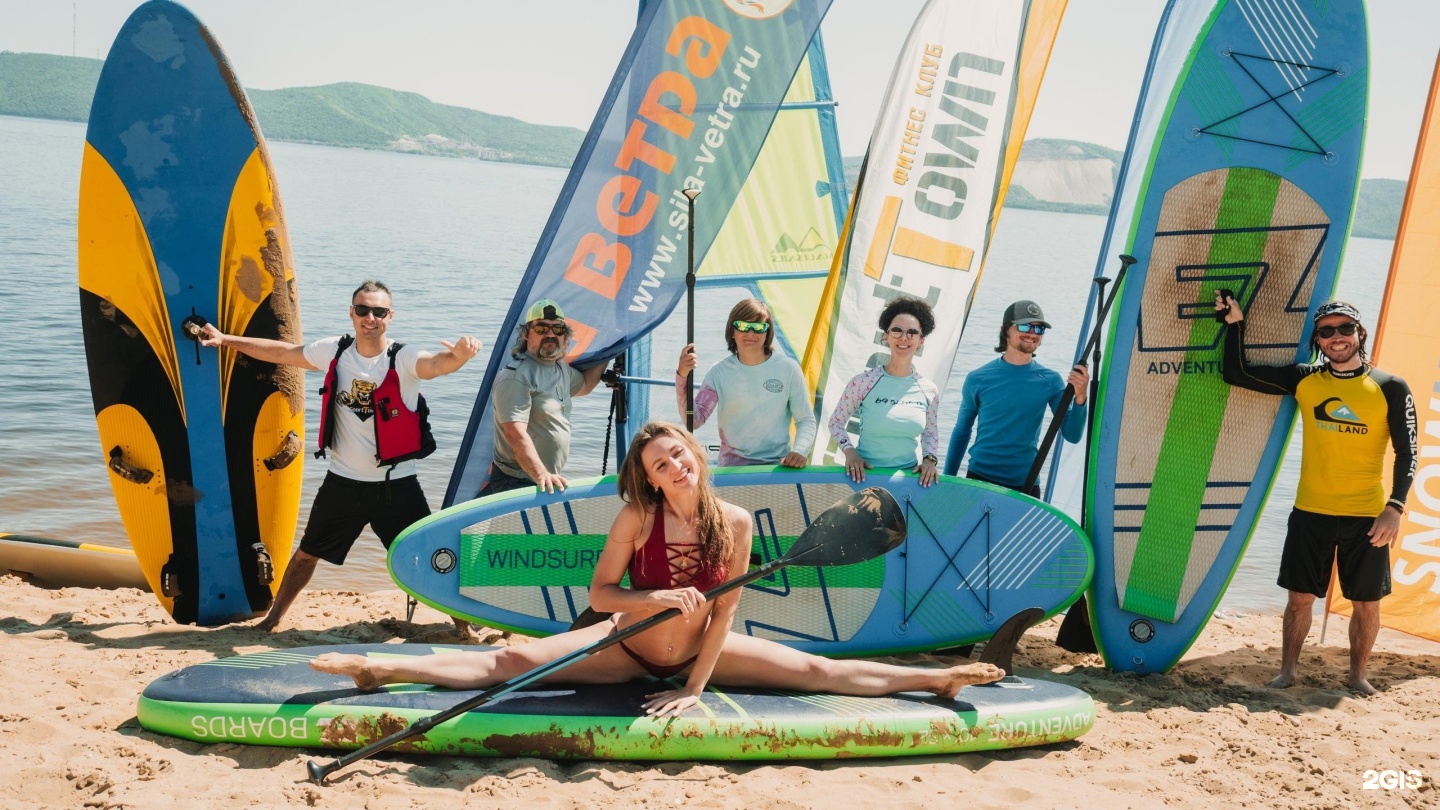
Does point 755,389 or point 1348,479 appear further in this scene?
point 755,389

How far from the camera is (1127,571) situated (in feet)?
15.7

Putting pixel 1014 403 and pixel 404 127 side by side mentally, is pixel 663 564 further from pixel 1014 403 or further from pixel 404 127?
pixel 404 127

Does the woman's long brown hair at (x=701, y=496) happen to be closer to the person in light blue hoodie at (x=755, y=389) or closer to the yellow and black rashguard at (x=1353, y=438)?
the person in light blue hoodie at (x=755, y=389)

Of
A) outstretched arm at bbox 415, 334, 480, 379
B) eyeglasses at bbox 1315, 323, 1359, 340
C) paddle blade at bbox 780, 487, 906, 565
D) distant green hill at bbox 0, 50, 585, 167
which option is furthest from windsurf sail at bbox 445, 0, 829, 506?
distant green hill at bbox 0, 50, 585, 167

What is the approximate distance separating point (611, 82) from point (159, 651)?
3.06m

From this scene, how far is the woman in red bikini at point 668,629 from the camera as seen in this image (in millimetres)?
3475

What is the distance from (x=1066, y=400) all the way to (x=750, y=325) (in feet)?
4.07

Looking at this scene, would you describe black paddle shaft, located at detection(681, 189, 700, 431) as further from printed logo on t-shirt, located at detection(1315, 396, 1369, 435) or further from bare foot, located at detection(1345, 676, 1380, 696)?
bare foot, located at detection(1345, 676, 1380, 696)

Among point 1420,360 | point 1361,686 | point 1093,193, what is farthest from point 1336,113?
point 1093,193

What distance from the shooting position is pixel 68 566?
207 inches

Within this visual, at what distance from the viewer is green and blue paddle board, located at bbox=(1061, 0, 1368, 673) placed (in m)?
4.76

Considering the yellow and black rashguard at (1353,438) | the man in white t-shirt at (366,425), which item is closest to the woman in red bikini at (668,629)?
the man in white t-shirt at (366,425)

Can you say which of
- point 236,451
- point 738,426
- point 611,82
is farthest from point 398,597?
point 611,82

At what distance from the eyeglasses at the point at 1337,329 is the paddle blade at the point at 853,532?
1.72m
